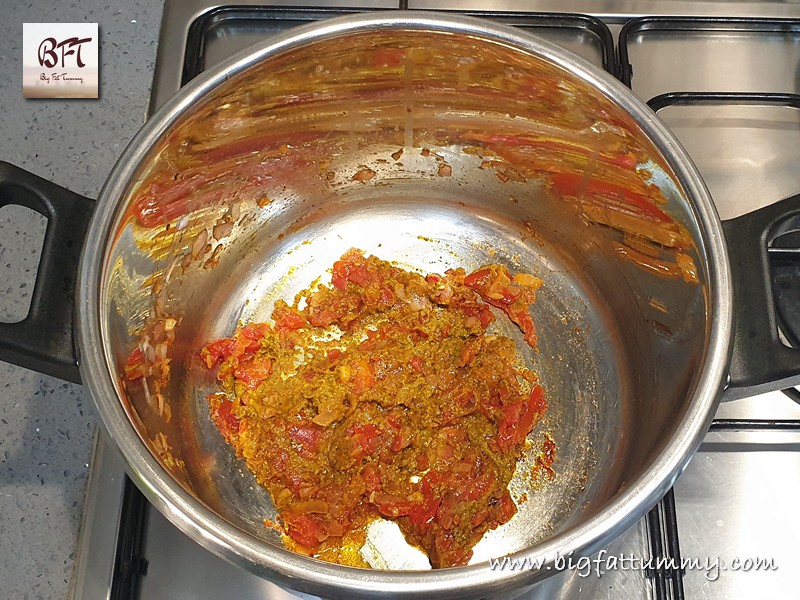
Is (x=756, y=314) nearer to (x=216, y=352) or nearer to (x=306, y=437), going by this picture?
(x=306, y=437)

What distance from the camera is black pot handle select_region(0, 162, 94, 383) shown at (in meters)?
0.81

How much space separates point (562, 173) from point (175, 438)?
845mm

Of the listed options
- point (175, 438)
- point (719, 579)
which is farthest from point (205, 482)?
Answer: point (719, 579)

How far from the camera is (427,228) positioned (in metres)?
1.41

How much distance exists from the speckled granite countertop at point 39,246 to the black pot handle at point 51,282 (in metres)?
0.08

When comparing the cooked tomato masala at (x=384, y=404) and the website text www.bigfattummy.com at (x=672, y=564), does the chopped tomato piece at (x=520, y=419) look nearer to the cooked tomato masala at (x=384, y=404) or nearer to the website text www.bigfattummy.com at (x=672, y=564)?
the cooked tomato masala at (x=384, y=404)

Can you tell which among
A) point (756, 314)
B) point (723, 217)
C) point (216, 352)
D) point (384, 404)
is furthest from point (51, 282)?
point (723, 217)

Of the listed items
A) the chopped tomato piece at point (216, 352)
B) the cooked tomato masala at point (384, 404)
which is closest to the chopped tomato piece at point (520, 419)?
the cooked tomato masala at point (384, 404)

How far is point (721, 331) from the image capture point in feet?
2.70

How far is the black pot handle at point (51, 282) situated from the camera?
0.81 meters

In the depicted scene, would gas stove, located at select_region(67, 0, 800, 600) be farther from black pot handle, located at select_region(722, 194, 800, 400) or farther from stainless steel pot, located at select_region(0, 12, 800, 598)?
black pot handle, located at select_region(722, 194, 800, 400)

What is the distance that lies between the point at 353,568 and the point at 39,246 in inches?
35.7

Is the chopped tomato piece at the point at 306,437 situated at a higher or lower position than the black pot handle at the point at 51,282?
lower

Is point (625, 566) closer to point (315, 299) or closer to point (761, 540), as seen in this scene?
point (761, 540)
